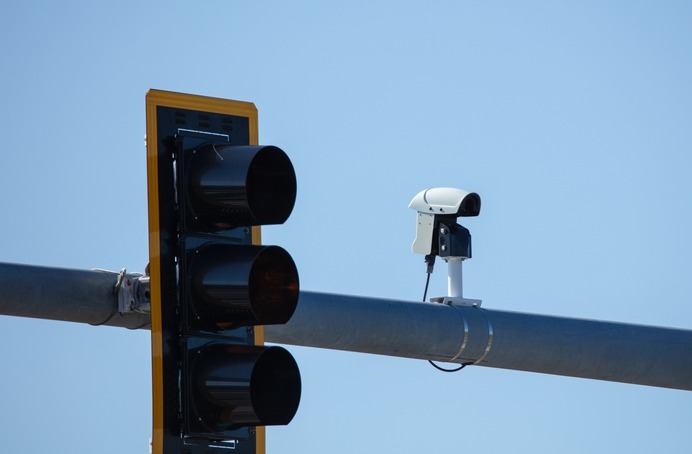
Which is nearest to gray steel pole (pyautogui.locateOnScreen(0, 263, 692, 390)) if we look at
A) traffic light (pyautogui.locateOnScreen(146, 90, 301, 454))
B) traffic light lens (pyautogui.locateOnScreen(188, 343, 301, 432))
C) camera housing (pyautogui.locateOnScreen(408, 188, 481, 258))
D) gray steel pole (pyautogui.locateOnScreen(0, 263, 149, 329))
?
gray steel pole (pyautogui.locateOnScreen(0, 263, 149, 329))

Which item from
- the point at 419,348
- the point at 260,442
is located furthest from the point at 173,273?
the point at 419,348

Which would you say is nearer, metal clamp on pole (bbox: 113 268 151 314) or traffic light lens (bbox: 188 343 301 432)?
traffic light lens (bbox: 188 343 301 432)

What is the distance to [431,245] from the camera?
9.19 metres

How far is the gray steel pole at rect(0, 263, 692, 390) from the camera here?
7.02 metres

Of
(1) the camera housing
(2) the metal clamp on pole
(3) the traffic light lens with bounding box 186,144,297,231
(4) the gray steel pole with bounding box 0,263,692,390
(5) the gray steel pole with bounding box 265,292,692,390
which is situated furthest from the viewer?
(1) the camera housing

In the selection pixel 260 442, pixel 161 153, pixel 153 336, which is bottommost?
pixel 260 442

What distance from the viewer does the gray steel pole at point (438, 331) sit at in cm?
702

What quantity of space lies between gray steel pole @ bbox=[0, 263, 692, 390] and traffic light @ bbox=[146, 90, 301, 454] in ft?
1.50

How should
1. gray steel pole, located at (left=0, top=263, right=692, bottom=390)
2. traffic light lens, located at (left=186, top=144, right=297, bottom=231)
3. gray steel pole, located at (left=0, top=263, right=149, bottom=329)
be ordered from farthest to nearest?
1. gray steel pole, located at (left=0, top=263, right=692, bottom=390)
2. gray steel pole, located at (left=0, top=263, right=149, bottom=329)
3. traffic light lens, located at (left=186, top=144, right=297, bottom=231)

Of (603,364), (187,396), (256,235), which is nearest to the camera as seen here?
(187,396)

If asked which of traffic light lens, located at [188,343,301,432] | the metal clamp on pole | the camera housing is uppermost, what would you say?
the camera housing

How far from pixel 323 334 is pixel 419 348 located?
60 centimetres

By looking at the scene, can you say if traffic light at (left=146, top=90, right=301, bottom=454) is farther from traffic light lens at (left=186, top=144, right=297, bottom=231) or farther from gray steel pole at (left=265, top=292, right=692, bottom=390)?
gray steel pole at (left=265, top=292, right=692, bottom=390)

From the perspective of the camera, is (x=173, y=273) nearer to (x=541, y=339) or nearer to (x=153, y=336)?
(x=153, y=336)
